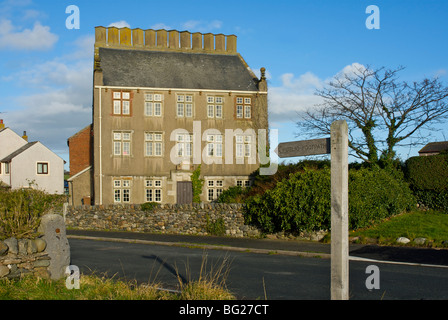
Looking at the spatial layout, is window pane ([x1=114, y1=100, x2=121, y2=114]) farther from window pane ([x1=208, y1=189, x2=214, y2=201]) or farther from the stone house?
window pane ([x1=208, y1=189, x2=214, y2=201])

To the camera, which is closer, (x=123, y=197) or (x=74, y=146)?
(x=123, y=197)

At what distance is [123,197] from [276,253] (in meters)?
22.0

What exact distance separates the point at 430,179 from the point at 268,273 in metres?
14.2

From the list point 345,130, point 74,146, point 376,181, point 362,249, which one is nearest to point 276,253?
point 362,249

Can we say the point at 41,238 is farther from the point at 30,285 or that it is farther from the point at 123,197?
the point at 123,197

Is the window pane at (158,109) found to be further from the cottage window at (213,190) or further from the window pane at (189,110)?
the cottage window at (213,190)

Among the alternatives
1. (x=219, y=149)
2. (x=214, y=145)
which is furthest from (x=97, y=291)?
(x=219, y=149)

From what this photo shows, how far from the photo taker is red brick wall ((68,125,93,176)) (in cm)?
4309

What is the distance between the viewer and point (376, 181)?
69.6ft

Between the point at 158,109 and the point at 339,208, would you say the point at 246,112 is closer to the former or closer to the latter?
the point at 158,109

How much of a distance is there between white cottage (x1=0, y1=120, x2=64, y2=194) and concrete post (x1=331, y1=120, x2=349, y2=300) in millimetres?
51812

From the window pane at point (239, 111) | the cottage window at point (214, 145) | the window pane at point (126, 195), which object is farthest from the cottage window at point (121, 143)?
the window pane at point (239, 111)

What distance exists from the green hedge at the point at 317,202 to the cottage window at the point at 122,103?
1767 cm

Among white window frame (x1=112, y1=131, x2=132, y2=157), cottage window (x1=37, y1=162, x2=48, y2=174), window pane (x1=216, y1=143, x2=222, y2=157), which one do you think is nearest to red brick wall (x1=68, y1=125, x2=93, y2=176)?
white window frame (x1=112, y1=131, x2=132, y2=157)
